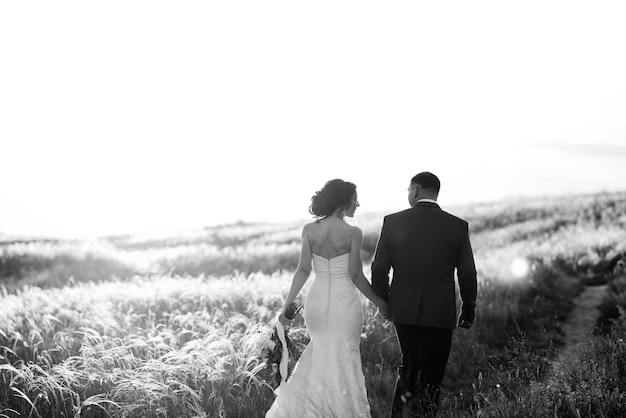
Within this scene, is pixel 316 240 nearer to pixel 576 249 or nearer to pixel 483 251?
pixel 576 249

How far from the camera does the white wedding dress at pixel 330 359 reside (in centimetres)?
586

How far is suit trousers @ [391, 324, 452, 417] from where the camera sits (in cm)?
583

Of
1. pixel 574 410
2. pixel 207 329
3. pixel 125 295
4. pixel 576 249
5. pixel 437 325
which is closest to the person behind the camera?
pixel 574 410

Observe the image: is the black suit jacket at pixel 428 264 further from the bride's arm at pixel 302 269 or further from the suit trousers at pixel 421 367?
the bride's arm at pixel 302 269

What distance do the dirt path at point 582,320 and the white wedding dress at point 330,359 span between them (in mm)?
3914

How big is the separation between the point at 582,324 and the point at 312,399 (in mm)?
6943

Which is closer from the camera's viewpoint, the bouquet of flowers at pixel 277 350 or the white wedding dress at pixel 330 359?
the white wedding dress at pixel 330 359

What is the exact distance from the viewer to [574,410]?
5.03 meters

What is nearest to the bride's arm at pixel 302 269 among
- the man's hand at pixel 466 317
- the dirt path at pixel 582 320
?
the man's hand at pixel 466 317

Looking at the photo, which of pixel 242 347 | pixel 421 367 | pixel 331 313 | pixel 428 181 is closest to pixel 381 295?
pixel 331 313

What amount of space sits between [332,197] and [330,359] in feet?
5.66

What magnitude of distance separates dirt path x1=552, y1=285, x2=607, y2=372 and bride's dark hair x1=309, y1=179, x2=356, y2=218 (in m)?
4.61

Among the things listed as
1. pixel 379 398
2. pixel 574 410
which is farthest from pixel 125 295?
pixel 574 410

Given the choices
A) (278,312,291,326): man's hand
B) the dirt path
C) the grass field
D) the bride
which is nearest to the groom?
the bride
